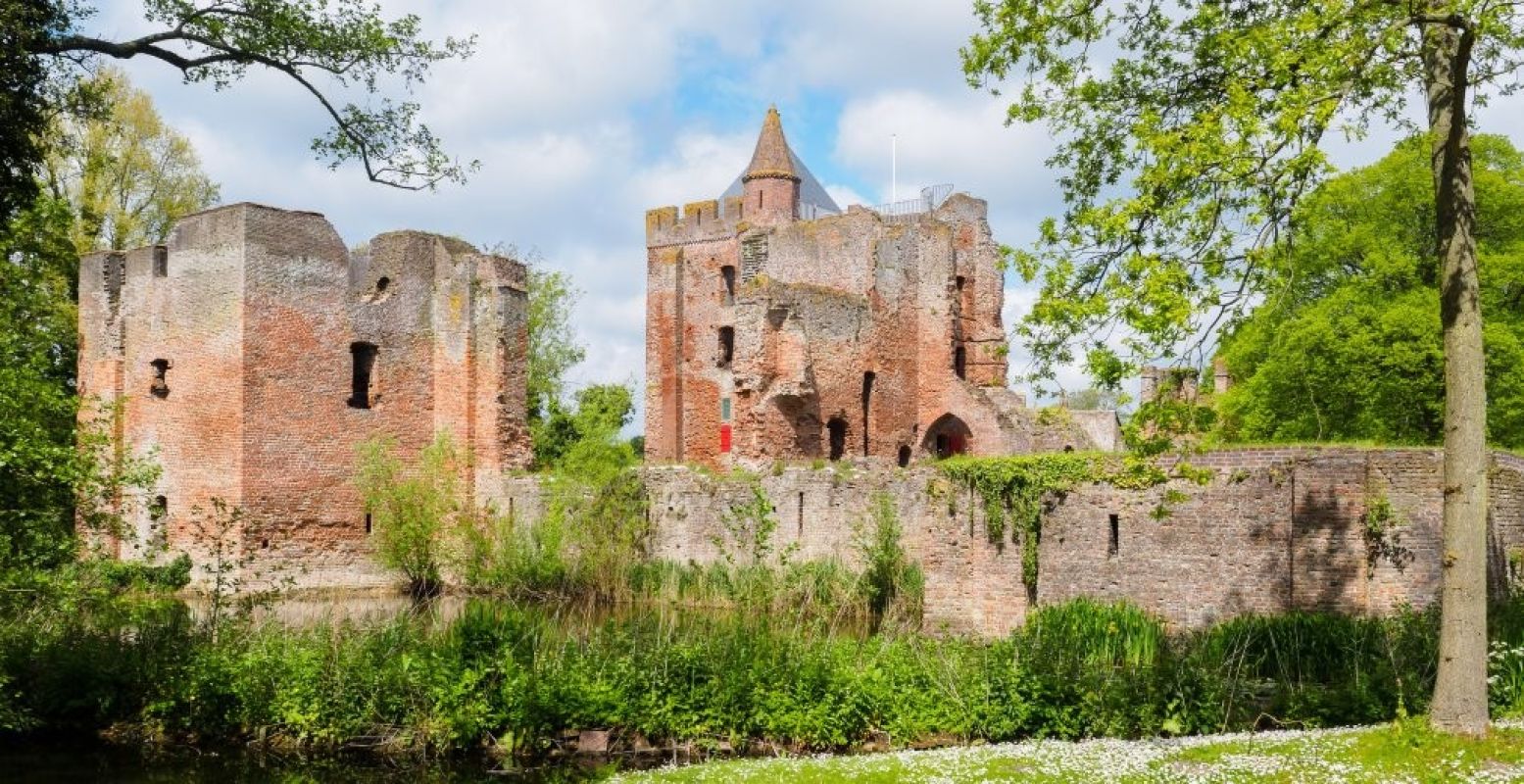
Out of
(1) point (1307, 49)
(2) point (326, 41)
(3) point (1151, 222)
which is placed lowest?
(3) point (1151, 222)

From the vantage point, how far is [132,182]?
106 feet

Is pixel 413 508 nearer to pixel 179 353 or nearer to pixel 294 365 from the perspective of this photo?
pixel 294 365

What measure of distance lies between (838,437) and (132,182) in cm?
1813

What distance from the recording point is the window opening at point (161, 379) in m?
27.6

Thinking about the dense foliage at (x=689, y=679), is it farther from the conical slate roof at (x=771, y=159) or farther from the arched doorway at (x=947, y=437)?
the conical slate roof at (x=771, y=159)

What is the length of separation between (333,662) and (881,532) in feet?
33.4

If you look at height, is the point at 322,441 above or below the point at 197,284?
below

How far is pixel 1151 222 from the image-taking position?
1051 cm

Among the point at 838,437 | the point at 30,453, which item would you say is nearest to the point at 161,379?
the point at 838,437

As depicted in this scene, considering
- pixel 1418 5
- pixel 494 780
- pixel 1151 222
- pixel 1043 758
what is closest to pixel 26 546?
pixel 494 780

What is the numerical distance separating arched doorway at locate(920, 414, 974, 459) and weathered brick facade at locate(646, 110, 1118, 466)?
43mm

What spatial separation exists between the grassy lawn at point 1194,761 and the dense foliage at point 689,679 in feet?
3.65

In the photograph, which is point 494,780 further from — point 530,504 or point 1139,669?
point 530,504

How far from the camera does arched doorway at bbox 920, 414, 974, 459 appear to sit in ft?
113
